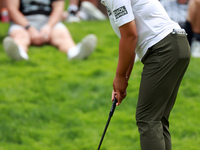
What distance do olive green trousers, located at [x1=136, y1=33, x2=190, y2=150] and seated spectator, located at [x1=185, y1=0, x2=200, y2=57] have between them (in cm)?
248

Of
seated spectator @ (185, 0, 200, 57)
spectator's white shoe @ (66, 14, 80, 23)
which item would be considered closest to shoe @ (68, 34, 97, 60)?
seated spectator @ (185, 0, 200, 57)

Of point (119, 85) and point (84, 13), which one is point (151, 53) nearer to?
point (119, 85)

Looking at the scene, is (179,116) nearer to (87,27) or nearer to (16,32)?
(16,32)

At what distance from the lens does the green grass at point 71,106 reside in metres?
2.86

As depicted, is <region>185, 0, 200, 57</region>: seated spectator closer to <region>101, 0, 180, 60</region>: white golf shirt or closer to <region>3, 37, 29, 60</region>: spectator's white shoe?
<region>3, 37, 29, 60</region>: spectator's white shoe

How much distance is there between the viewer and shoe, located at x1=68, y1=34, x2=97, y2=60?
→ 4.01 meters

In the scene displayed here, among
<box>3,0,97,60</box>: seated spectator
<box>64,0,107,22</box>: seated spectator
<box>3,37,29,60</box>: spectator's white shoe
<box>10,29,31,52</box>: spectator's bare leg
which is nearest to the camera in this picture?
<box>3,37,29,60</box>: spectator's white shoe

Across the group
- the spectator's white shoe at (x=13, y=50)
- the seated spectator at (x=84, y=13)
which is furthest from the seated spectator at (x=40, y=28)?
the seated spectator at (x=84, y=13)

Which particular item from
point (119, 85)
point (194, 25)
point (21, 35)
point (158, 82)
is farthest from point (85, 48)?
point (158, 82)

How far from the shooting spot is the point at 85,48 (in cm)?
411

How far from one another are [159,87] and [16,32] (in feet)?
9.88

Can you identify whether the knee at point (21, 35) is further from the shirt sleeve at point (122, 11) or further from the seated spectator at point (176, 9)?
the shirt sleeve at point (122, 11)

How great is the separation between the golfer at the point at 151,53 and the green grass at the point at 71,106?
91cm

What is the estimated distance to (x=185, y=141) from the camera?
9.41ft
